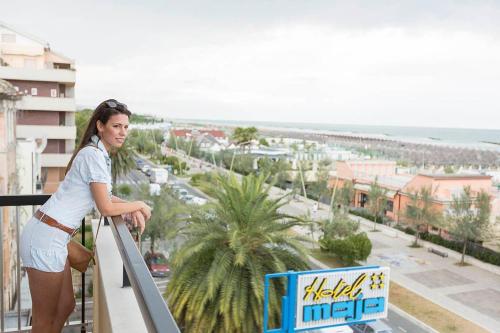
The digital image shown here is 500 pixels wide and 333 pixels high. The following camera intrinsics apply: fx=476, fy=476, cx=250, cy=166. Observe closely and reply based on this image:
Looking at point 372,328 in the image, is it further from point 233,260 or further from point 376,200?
point 376,200

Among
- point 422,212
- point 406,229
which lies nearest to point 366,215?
point 406,229

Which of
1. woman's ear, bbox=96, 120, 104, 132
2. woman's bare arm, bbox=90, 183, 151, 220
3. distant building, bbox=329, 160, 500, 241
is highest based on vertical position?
woman's ear, bbox=96, 120, 104, 132

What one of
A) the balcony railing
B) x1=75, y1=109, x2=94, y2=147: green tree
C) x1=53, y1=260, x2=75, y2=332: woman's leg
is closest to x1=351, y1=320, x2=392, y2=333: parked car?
x1=75, y1=109, x2=94, y2=147: green tree

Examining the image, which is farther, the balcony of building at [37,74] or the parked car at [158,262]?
the balcony of building at [37,74]

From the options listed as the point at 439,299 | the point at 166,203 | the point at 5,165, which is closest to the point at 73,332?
the point at 5,165

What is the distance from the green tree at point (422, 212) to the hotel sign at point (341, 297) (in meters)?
12.7

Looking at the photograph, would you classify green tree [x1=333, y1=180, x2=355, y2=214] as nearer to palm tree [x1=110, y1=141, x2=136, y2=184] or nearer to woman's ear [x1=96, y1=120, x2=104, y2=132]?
palm tree [x1=110, y1=141, x2=136, y2=184]

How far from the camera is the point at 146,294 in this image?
2.80 feet

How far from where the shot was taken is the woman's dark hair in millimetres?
1578

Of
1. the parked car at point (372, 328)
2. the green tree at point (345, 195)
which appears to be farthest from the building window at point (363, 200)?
the parked car at point (372, 328)

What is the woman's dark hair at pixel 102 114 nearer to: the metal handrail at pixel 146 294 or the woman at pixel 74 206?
the woman at pixel 74 206

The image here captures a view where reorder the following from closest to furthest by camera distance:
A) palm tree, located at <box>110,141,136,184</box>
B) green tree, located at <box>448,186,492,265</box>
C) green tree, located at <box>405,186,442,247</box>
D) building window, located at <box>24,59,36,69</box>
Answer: building window, located at <box>24,59,36,69</box> < green tree, located at <box>448,186,492,265</box> < palm tree, located at <box>110,141,136,184</box> < green tree, located at <box>405,186,442,247</box>

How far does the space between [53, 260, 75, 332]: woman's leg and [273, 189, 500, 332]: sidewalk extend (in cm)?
1518

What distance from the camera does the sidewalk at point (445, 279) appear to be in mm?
15820
